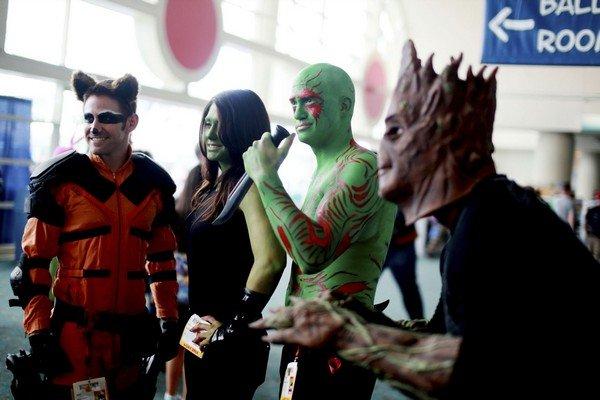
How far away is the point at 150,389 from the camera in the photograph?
2.08 meters

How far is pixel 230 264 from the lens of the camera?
1865mm

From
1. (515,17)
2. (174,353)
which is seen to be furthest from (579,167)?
(174,353)

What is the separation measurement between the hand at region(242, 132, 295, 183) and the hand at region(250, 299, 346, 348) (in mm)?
568

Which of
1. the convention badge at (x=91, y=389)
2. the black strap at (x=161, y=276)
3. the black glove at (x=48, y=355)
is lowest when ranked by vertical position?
the convention badge at (x=91, y=389)

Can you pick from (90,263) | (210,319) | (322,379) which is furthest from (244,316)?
(90,263)

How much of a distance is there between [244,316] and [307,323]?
0.81 metres

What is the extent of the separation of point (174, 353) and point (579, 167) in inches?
880

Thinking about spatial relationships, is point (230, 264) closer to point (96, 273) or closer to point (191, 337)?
point (191, 337)

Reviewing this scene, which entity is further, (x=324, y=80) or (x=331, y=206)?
(x=324, y=80)

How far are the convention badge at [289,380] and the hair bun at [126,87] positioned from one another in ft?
3.59

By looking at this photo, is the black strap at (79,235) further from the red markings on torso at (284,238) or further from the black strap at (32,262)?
the red markings on torso at (284,238)

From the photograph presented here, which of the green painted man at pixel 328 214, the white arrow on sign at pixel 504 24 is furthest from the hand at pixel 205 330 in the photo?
the white arrow on sign at pixel 504 24

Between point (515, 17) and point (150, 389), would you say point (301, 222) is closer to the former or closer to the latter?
point (150, 389)

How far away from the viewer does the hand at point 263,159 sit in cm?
151
